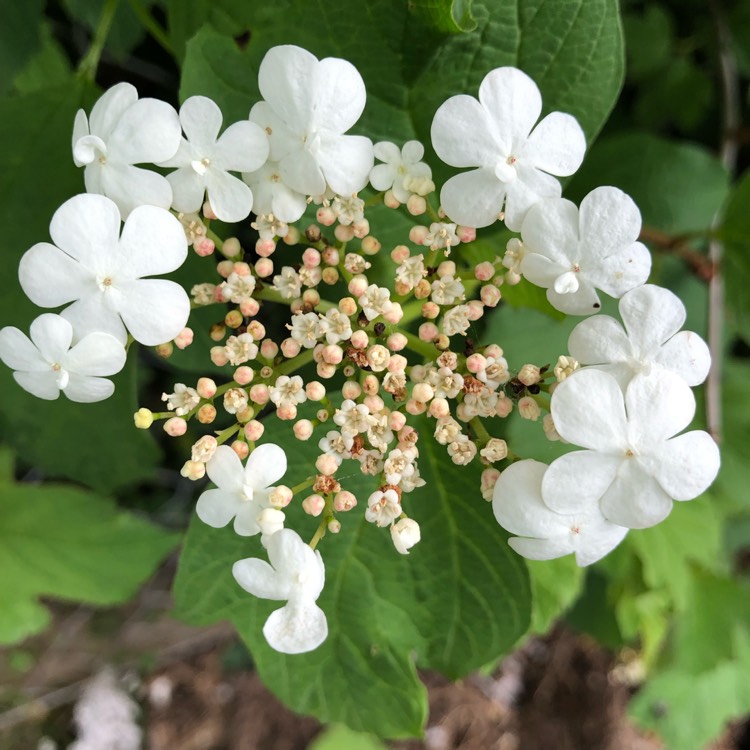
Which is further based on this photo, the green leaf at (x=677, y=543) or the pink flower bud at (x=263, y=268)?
the green leaf at (x=677, y=543)

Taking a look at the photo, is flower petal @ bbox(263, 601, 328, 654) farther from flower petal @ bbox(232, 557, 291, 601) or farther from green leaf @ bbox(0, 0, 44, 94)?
green leaf @ bbox(0, 0, 44, 94)

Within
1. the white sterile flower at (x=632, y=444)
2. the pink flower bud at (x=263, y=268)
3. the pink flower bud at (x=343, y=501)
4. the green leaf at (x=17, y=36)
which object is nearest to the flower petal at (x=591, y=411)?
the white sterile flower at (x=632, y=444)

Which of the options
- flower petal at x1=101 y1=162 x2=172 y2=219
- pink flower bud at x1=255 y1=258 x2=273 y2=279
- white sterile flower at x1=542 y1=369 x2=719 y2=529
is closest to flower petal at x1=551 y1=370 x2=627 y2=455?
white sterile flower at x1=542 y1=369 x2=719 y2=529

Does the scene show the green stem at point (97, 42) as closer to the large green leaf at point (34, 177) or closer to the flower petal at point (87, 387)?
the large green leaf at point (34, 177)

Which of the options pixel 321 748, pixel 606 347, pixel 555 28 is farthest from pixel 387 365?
pixel 321 748

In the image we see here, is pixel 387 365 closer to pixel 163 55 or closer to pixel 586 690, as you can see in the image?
pixel 163 55

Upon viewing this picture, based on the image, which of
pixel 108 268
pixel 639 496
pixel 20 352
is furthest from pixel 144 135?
pixel 639 496

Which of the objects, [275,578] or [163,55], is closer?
[275,578]
